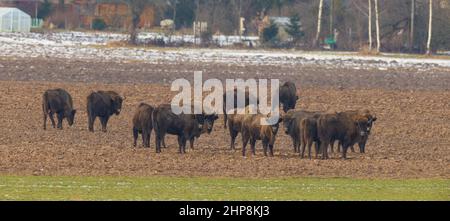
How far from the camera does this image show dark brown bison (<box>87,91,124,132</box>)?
32.7 metres

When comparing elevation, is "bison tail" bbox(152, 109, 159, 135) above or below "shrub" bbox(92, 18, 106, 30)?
below

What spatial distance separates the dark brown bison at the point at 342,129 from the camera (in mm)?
28141

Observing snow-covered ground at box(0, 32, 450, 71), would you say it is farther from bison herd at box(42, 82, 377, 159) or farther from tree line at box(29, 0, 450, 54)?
bison herd at box(42, 82, 377, 159)

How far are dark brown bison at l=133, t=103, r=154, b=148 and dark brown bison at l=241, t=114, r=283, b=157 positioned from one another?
77.9 inches

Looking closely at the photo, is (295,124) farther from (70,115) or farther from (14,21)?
(14,21)

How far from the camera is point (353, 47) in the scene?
84.0m

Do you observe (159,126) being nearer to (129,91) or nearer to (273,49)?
(129,91)

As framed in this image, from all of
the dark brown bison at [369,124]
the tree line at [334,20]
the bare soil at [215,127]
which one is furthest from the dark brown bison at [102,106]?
the tree line at [334,20]

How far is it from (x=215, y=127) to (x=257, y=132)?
→ 5387mm

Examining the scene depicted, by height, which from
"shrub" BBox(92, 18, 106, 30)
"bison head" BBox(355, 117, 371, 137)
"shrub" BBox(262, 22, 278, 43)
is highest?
"shrub" BBox(92, 18, 106, 30)

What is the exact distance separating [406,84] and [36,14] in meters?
61.3

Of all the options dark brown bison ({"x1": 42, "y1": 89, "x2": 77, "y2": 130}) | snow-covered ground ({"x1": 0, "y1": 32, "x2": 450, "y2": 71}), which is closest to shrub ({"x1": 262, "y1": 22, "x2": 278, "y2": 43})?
snow-covered ground ({"x1": 0, "y1": 32, "x2": 450, "y2": 71})

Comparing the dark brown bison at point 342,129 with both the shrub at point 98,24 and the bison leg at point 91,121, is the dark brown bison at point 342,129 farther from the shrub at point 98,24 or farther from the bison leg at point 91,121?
the shrub at point 98,24

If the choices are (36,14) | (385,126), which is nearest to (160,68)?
(385,126)
